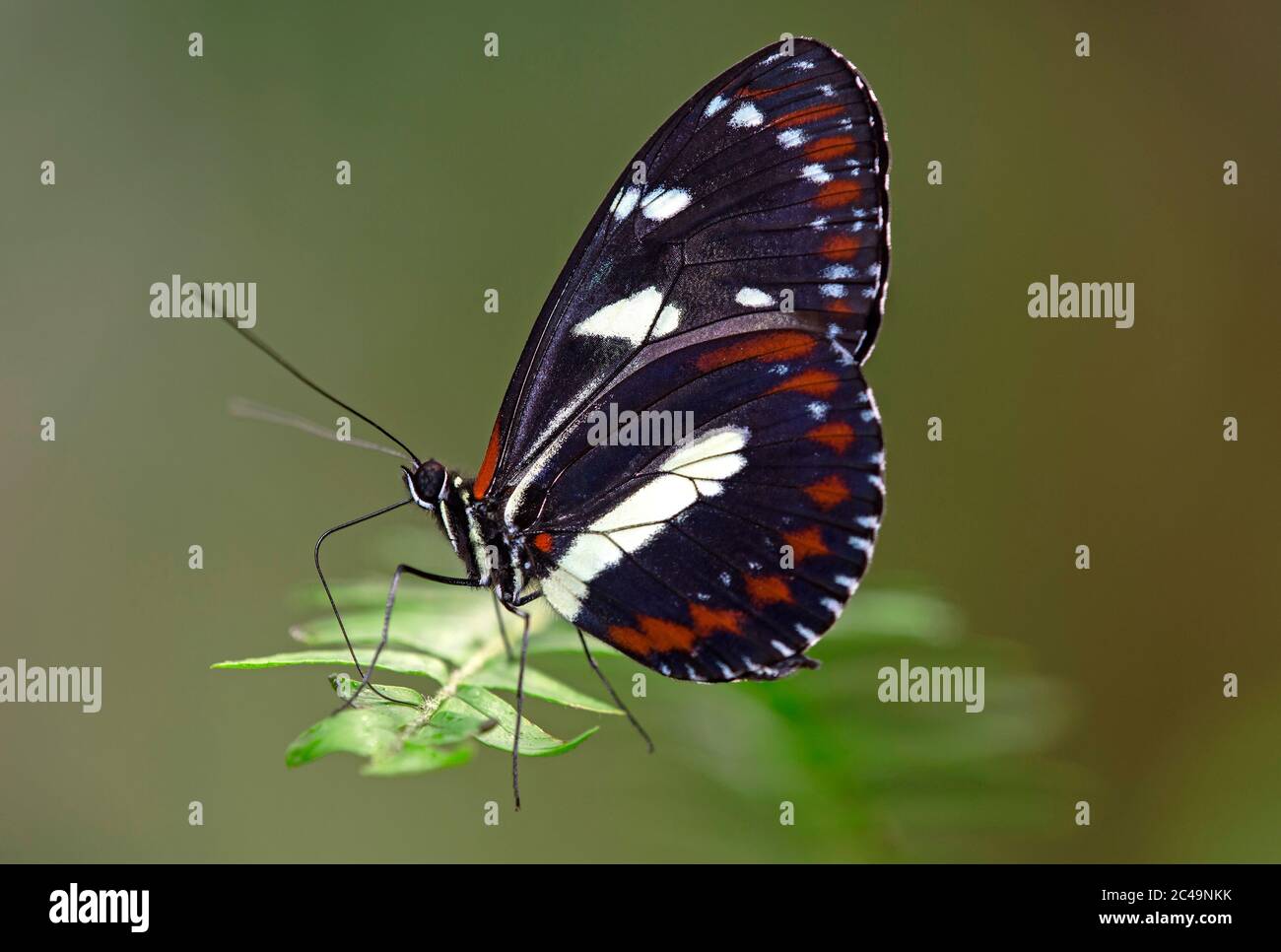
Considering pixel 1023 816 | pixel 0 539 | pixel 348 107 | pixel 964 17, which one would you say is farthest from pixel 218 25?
pixel 1023 816

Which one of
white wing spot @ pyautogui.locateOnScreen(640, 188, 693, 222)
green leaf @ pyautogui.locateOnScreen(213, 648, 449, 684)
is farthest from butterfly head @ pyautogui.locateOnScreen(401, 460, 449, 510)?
white wing spot @ pyautogui.locateOnScreen(640, 188, 693, 222)

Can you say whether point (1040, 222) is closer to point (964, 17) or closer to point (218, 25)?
point (964, 17)

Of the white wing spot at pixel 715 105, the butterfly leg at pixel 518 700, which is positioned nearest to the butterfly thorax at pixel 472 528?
the butterfly leg at pixel 518 700

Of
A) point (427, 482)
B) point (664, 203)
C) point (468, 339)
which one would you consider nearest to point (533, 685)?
point (427, 482)

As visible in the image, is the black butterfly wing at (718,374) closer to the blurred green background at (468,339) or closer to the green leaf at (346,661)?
the green leaf at (346,661)

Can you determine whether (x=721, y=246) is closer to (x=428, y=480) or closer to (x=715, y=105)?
(x=715, y=105)

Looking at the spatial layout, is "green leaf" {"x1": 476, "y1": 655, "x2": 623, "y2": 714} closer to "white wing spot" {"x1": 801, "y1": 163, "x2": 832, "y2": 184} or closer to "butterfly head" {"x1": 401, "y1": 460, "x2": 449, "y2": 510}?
"butterfly head" {"x1": 401, "y1": 460, "x2": 449, "y2": 510}

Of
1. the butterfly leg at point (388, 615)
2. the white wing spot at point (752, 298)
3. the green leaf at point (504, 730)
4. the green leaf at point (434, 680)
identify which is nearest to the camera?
the green leaf at point (434, 680)
